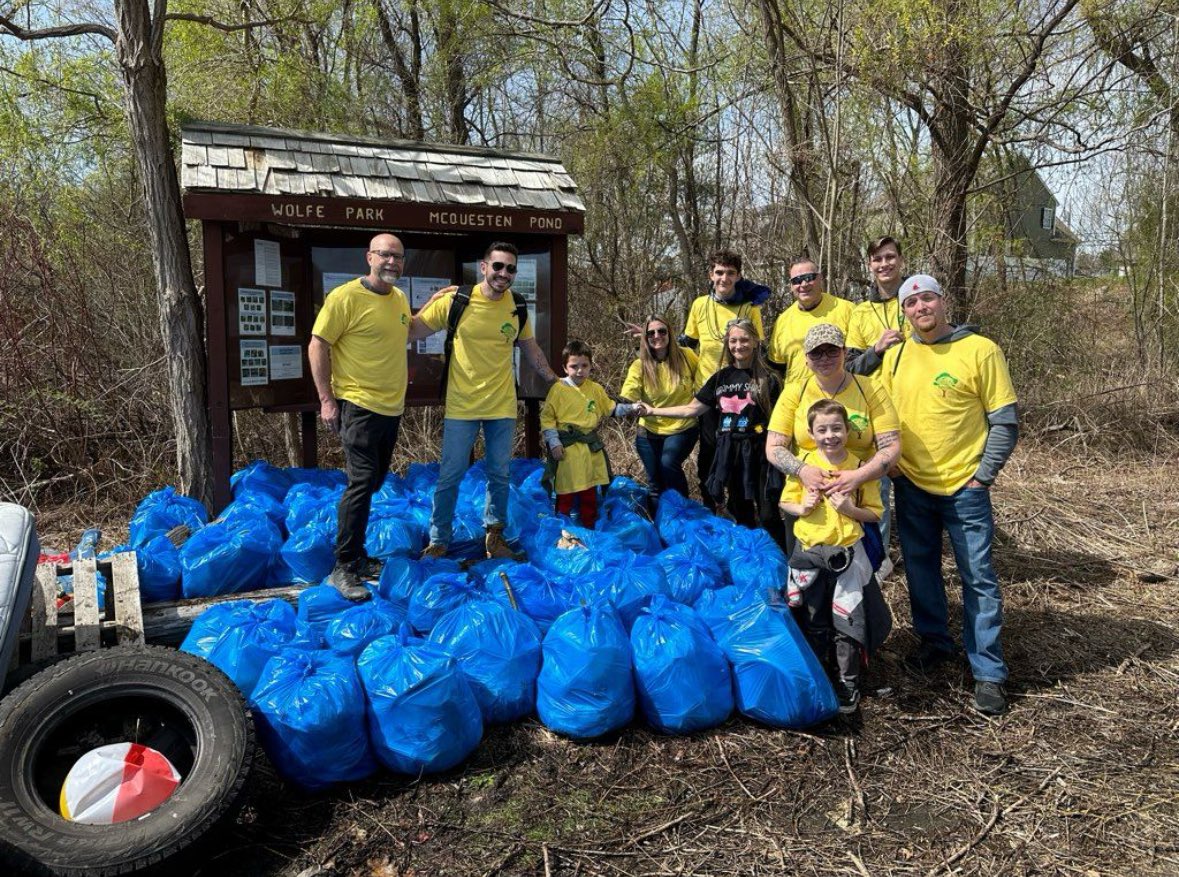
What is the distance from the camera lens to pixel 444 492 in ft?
15.4

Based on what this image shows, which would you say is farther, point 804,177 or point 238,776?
point 804,177

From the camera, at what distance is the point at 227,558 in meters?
→ 4.41

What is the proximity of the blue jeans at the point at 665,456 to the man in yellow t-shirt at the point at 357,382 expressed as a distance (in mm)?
1971

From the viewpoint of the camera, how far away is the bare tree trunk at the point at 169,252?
5480 mm

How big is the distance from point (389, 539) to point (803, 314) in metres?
2.84

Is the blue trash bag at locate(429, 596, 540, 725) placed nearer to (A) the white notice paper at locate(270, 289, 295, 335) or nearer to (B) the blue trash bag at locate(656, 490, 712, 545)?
(B) the blue trash bag at locate(656, 490, 712, 545)

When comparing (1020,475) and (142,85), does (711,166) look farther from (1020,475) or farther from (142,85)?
(142,85)

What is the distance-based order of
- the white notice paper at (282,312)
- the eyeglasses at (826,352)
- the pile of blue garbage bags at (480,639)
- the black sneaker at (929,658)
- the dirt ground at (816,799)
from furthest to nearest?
the white notice paper at (282,312) < the black sneaker at (929,658) < the eyeglasses at (826,352) < the pile of blue garbage bags at (480,639) < the dirt ground at (816,799)

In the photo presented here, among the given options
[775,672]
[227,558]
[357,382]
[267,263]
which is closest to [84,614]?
[227,558]

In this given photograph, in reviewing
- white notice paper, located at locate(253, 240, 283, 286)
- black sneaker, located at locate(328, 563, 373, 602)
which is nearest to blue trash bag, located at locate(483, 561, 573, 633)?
black sneaker, located at locate(328, 563, 373, 602)

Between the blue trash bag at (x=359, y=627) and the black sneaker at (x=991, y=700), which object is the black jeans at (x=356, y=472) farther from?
the black sneaker at (x=991, y=700)

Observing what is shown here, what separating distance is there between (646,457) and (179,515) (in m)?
3.12

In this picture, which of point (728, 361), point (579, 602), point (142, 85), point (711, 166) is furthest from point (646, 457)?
point (711, 166)

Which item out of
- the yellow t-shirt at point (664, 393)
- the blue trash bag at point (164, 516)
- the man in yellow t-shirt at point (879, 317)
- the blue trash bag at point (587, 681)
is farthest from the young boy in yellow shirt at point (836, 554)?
the blue trash bag at point (164, 516)
